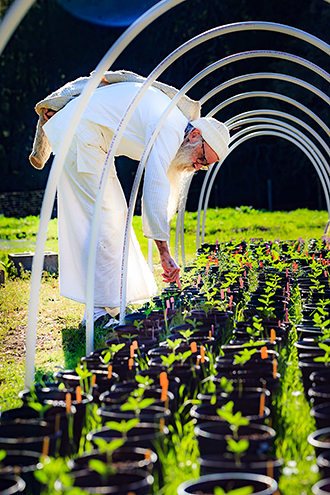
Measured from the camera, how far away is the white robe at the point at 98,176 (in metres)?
3.43

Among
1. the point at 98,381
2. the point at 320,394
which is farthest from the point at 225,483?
the point at 98,381

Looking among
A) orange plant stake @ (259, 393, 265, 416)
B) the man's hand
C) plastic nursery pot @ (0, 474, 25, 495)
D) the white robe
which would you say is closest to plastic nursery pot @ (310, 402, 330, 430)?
orange plant stake @ (259, 393, 265, 416)

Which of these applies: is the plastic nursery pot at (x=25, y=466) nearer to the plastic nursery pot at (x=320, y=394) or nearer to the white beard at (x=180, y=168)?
the plastic nursery pot at (x=320, y=394)

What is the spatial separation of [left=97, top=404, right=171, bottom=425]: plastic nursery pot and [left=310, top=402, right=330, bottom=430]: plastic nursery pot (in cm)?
42

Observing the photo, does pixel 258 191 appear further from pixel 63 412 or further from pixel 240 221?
pixel 63 412

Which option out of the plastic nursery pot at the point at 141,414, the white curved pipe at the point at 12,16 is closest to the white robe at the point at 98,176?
the white curved pipe at the point at 12,16

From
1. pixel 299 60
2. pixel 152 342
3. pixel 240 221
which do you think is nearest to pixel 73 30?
pixel 240 221

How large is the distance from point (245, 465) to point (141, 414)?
43cm

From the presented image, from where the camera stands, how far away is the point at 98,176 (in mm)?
3498

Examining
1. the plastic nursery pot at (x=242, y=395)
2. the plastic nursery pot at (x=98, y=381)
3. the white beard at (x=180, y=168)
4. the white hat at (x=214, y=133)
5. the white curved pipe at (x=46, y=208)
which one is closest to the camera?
the plastic nursery pot at (x=242, y=395)

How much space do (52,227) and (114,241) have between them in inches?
291

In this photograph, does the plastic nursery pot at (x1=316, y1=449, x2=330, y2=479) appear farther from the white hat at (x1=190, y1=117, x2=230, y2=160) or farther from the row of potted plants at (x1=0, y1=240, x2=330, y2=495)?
the white hat at (x1=190, y1=117, x2=230, y2=160)

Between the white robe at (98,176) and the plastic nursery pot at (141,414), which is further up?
the white robe at (98,176)

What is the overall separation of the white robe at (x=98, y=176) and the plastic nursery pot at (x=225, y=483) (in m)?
2.28
